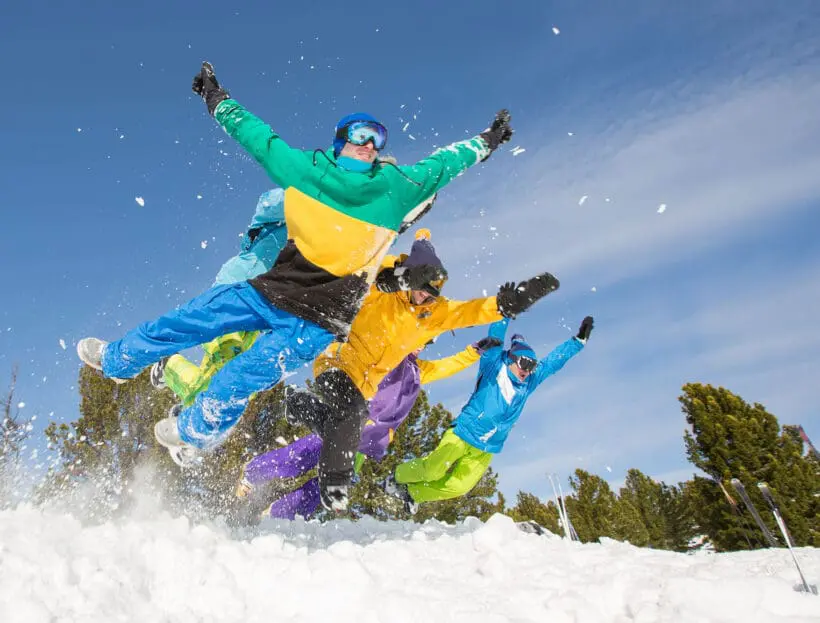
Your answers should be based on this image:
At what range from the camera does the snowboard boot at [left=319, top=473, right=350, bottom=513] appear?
11.6 feet

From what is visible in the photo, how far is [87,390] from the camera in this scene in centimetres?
1180

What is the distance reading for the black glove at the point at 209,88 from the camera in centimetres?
348

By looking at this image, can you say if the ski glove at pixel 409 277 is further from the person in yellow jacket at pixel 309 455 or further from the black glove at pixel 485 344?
the black glove at pixel 485 344

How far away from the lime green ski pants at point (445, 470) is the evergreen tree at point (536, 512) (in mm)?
17001

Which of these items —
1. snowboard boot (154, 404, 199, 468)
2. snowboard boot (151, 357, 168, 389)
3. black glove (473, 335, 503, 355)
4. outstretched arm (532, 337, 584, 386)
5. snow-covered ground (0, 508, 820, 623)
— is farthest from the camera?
outstretched arm (532, 337, 584, 386)

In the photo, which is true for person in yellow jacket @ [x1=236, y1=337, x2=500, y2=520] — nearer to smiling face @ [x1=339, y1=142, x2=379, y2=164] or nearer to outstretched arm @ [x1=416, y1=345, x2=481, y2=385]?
outstretched arm @ [x1=416, y1=345, x2=481, y2=385]

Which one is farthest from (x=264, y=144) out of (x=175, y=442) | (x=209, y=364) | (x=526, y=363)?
(x=526, y=363)

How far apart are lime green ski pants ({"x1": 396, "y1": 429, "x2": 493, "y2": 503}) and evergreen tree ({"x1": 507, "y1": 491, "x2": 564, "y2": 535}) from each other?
1700 cm

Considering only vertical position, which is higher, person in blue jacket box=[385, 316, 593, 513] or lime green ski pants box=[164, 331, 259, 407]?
lime green ski pants box=[164, 331, 259, 407]

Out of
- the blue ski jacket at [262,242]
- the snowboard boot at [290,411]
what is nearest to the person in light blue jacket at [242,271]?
the blue ski jacket at [262,242]

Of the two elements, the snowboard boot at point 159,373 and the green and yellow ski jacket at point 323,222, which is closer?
the green and yellow ski jacket at point 323,222

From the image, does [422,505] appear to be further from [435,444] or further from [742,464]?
[742,464]

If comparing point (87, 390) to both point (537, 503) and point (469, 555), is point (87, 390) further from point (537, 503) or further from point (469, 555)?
point (537, 503)

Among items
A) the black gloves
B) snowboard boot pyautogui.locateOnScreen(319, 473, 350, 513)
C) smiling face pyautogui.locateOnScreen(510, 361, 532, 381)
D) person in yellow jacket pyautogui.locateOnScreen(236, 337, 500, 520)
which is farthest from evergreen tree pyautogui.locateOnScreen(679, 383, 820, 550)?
snowboard boot pyautogui.locateOnScreen(319, 473, 350, 513)
